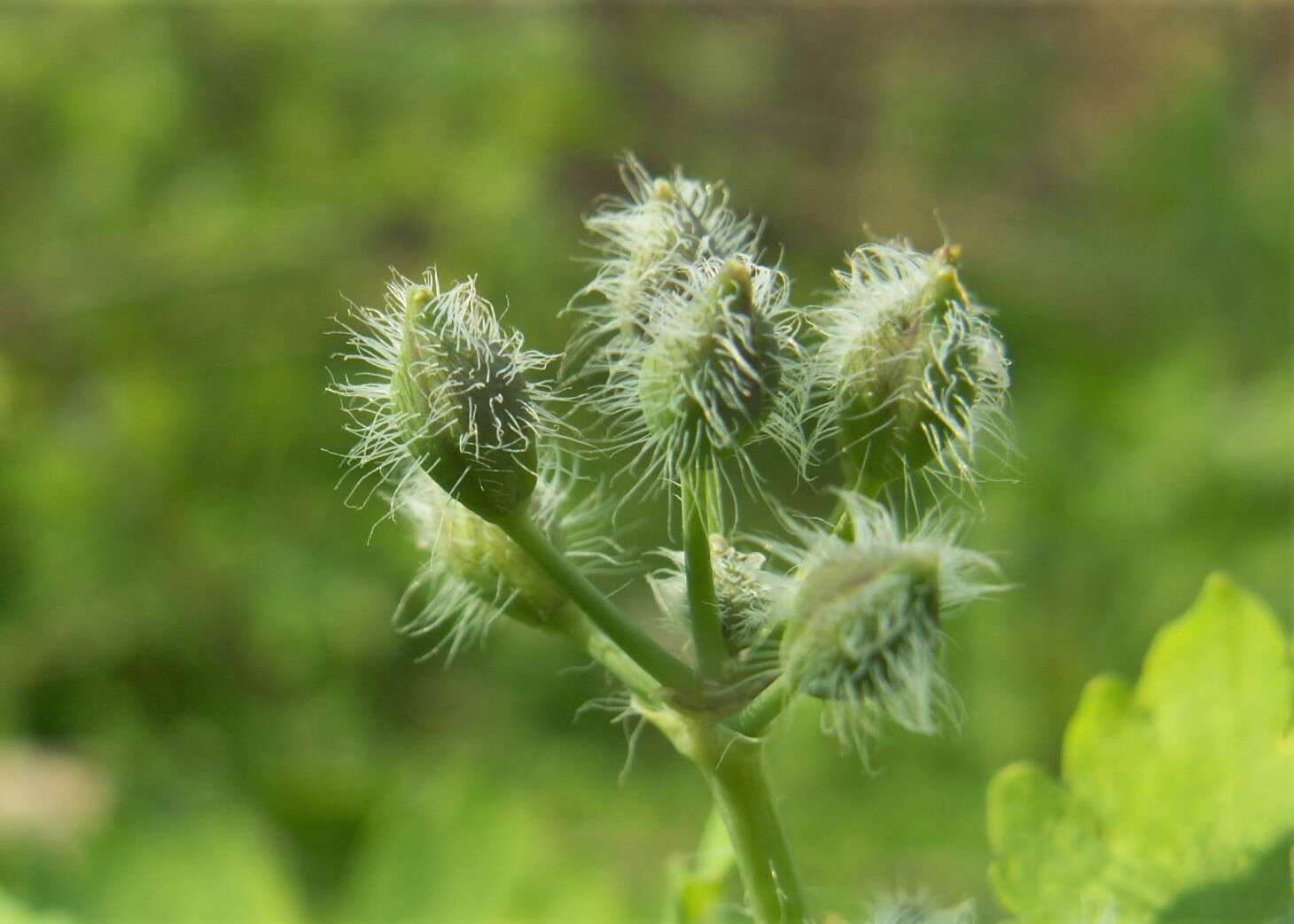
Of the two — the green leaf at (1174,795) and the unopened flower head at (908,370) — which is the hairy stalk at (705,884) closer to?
the green leaf at (1174,795)

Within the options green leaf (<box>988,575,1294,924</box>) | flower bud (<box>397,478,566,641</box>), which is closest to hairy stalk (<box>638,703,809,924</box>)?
flower bud (<box>397,478,566,641</box>)

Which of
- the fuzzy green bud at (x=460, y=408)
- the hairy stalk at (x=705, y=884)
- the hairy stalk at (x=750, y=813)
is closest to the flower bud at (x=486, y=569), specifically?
the fuzzy green bud at (x=460, y=408)

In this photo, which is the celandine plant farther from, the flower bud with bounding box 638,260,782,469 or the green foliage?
the green foliage

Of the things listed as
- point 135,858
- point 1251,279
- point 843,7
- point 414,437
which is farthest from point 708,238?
point 843,7

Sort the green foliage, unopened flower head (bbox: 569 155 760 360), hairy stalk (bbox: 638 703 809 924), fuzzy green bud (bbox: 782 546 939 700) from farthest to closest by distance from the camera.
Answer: the green foliage → unopened flower head (bbox: 569 155 760 360) → hairy stalk (bbox: 638 703 809 924) → fuzzy green bud (bbox: 782 546 939 700)

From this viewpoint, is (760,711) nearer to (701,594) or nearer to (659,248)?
(701,594)
